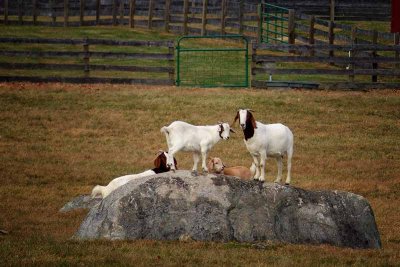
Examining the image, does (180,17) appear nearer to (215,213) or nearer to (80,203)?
(80,203)

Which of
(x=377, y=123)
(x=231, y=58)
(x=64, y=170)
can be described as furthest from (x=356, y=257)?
(x=231, y=58)

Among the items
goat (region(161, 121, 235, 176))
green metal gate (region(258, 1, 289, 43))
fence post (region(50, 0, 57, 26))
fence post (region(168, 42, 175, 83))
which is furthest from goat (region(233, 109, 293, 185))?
fence post (region(50, 0, 57, 26))

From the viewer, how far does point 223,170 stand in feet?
70.6

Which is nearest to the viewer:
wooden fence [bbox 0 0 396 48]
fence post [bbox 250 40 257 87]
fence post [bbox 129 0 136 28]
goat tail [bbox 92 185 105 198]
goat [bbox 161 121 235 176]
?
goat [bbox 161 121 235 176]

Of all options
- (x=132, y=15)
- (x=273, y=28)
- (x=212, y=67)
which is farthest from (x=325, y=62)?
(x=132, y=15)

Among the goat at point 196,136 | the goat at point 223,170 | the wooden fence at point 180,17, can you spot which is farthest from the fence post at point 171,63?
the goat at point 196,136

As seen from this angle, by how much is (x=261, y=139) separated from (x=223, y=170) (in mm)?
2858

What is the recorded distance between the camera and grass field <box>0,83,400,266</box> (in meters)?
16.4

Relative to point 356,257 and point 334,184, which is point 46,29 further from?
point 356,257

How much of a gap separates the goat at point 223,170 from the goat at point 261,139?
152 centimetres

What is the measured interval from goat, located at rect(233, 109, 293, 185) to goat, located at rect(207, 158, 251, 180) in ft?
4.97

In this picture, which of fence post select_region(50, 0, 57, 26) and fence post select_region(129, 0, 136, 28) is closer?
fence post select_region(129, 0, 136, 28)

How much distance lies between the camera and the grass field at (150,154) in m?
16.4

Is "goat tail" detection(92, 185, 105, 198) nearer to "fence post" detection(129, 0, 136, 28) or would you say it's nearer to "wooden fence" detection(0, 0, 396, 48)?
"wooden fence" detection(0, 0, 396, 48)
